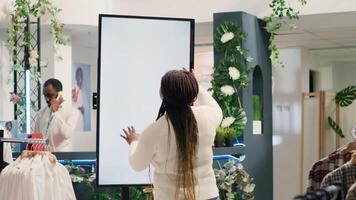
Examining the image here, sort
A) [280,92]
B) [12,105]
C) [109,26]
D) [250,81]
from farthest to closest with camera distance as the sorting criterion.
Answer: [280,92] → [12,105] → [250,81] → [109,26]

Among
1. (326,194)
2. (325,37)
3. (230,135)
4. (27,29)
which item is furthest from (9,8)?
(326,194)

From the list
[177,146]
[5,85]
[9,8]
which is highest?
[9,8]

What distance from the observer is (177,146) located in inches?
130

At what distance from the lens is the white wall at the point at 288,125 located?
398 inches

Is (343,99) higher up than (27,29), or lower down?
lower down

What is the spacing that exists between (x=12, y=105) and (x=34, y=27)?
1025mm

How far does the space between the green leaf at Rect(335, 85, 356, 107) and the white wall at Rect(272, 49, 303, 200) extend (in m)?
0.76

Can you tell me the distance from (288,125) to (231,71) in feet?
13.1

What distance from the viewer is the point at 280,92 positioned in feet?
33.6

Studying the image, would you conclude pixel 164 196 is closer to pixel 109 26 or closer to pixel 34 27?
pixel 109 26

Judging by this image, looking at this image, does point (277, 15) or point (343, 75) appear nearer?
point (277, 15)

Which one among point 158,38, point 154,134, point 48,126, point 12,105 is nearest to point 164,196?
point 154,134

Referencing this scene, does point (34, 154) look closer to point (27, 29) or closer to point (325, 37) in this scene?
point (27, 29)

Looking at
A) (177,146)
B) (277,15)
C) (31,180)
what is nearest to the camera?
(177,146)
